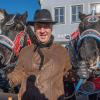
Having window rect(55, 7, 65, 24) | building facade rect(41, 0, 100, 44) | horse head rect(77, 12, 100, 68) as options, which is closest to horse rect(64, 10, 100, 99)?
horse head rect(77, 12, 100, 68)

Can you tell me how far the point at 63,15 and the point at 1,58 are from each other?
2260cm

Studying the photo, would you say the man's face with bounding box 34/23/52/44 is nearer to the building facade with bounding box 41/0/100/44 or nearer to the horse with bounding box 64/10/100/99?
the horse with bounding box 64/10/100/99

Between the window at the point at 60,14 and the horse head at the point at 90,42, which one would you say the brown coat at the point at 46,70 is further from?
the window at the point at 60,14

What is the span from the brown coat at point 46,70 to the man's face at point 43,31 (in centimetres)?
8

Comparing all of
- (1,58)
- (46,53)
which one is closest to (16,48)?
(1,58)

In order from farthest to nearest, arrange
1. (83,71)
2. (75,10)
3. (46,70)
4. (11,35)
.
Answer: (75,10) < (11,35) < (83,71) < (46,70)

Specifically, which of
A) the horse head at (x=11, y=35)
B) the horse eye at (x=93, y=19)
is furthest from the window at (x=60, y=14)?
the horse eye at (x=93, y=19)

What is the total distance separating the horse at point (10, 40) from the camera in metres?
8.09

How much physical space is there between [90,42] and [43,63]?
146 inches

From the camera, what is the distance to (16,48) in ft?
27.1

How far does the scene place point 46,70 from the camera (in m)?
3.44

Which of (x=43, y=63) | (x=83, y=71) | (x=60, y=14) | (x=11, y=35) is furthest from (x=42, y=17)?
(x=60, y=14)

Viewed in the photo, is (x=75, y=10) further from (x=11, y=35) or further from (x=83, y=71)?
(x=83, y=71)

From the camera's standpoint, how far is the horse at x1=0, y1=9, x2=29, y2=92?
8.09 m
